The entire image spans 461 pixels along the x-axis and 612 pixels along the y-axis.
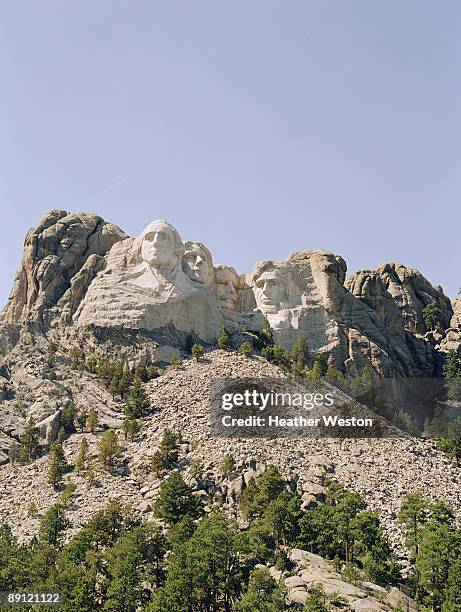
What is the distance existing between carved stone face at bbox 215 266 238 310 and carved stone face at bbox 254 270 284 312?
2224 millimetres

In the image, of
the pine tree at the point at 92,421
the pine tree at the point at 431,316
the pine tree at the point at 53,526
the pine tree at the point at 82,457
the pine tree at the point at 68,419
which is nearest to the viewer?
the pine tree at the point at 53,526

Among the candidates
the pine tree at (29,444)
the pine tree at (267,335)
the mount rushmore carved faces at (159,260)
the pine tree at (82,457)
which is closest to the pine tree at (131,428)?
the pine tree at (82,457)

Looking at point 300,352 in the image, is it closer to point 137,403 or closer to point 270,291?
point 270,291

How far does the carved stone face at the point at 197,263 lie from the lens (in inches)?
3698

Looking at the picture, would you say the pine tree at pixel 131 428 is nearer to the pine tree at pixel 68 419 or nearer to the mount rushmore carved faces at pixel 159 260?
the pine tree at pixel 68 419

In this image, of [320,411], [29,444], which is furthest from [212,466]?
[29,444]

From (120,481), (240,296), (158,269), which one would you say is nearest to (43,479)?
(120,481)

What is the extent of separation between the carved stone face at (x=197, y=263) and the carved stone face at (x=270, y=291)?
4.83 metres

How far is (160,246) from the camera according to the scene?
92.0 meters

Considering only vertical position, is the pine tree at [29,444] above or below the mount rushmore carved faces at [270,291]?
below

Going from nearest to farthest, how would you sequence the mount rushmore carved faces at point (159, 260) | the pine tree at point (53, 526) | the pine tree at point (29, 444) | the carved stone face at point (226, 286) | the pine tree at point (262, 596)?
the pine tree at point (262, 596)
the pine tree at point (53, 526)
the pine tree at point (29, 444)
the mount rushmore carved faces at point (159, 260)
the carved stone face at point (226, 286)

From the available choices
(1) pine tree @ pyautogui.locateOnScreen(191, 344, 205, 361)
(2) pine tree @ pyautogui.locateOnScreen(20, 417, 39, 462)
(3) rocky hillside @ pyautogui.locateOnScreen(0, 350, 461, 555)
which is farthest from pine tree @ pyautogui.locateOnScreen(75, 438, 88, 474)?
(1) pine tree @ pyautogui.locateOnScreen(191, 344, 205, 361)

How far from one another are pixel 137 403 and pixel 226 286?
2029cm

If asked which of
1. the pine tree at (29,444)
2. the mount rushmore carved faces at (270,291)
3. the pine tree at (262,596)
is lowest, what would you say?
the pine tree at (262,596)
